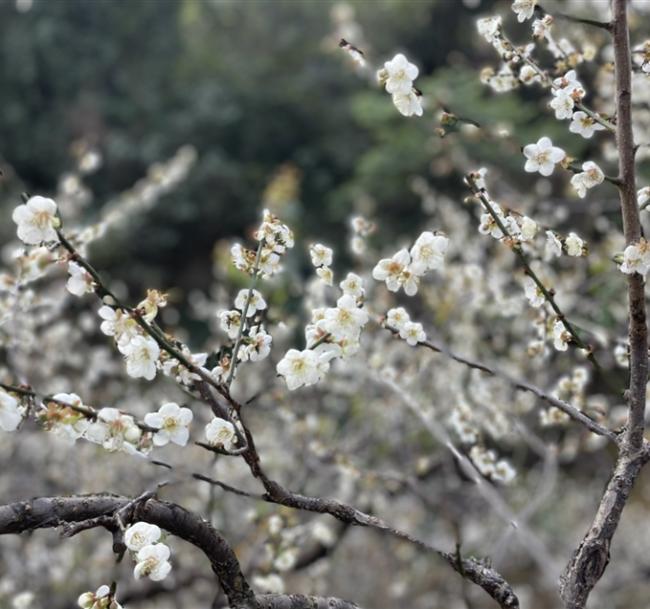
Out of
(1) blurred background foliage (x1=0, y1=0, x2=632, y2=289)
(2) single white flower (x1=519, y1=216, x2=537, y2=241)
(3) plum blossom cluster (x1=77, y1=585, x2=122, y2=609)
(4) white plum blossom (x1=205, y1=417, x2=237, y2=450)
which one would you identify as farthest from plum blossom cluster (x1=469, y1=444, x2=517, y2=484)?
(1) blurred background foliage (x1=0, y1=0, x2=632, y2=289)

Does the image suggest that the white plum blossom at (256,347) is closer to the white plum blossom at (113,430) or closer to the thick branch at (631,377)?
the white plum blossom at (113,430)

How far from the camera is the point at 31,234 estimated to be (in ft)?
3.35

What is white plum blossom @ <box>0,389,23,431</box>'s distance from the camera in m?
1.00

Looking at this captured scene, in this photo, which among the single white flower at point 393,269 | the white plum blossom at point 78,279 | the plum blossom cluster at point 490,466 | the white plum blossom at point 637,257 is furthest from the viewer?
the plum blossom cluster at point 490,466

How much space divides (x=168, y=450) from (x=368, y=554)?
1802 mm

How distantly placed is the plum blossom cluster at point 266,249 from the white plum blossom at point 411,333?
0.27 m

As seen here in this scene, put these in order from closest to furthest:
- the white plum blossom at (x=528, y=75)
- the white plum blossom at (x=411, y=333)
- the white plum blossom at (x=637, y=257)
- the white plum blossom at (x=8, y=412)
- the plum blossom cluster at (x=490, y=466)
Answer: the white plum blossom at (x=8, y=412) < the white plum blossom at (x=637, y=257) < the white plum blossom at (x=411, y=333) < the white plum blossom at (x=528, y=75) < the plum blossom cluster at (x=490, y=466)

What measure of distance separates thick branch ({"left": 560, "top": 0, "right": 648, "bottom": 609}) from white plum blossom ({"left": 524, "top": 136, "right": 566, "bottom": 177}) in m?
0.12

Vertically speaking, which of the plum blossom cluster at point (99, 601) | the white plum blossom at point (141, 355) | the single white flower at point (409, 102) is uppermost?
the single white flower at point (409, 102)

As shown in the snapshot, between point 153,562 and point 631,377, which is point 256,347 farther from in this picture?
point 631,377

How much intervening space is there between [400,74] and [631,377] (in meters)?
0.64

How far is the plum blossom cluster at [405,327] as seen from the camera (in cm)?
147

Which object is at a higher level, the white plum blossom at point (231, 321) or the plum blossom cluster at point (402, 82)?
the plum blossom cluster at point (402, 82)

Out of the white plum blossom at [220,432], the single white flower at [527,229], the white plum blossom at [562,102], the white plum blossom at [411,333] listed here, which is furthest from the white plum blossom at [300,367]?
the white plum blossom at [562,102]
